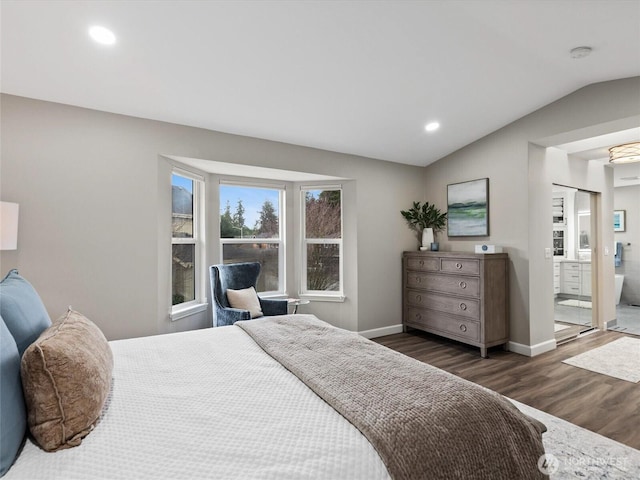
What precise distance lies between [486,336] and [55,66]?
4555 millimetres

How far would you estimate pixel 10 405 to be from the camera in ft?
3.08

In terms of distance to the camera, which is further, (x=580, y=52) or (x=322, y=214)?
(x=322, y=214)

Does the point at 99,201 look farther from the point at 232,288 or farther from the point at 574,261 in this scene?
the point at 574,261

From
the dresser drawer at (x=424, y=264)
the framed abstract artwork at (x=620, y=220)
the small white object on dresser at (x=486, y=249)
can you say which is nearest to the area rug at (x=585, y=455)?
the small white object on dresser at (x=486, y=249)

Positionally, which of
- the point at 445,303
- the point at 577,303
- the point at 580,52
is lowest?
the point at 577,303

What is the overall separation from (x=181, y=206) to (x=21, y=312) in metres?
2.52

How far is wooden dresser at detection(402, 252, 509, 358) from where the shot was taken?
12.1ft

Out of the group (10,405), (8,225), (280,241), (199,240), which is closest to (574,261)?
(280,241)

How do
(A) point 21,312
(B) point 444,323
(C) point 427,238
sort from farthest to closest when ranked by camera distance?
(C) point 427,238 < (B) point 444,323 < (A) point 21,312

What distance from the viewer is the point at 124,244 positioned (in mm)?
2945

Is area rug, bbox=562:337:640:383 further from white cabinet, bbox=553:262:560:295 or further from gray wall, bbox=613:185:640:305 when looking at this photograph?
gray wall, bbox=613:185:640:305

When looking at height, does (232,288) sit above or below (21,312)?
below

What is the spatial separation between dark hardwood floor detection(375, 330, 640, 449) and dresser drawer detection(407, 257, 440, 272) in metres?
0.94

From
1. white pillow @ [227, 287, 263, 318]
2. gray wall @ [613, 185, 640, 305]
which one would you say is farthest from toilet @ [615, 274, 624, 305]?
white pillow @ [227, 287, 263, 318]
